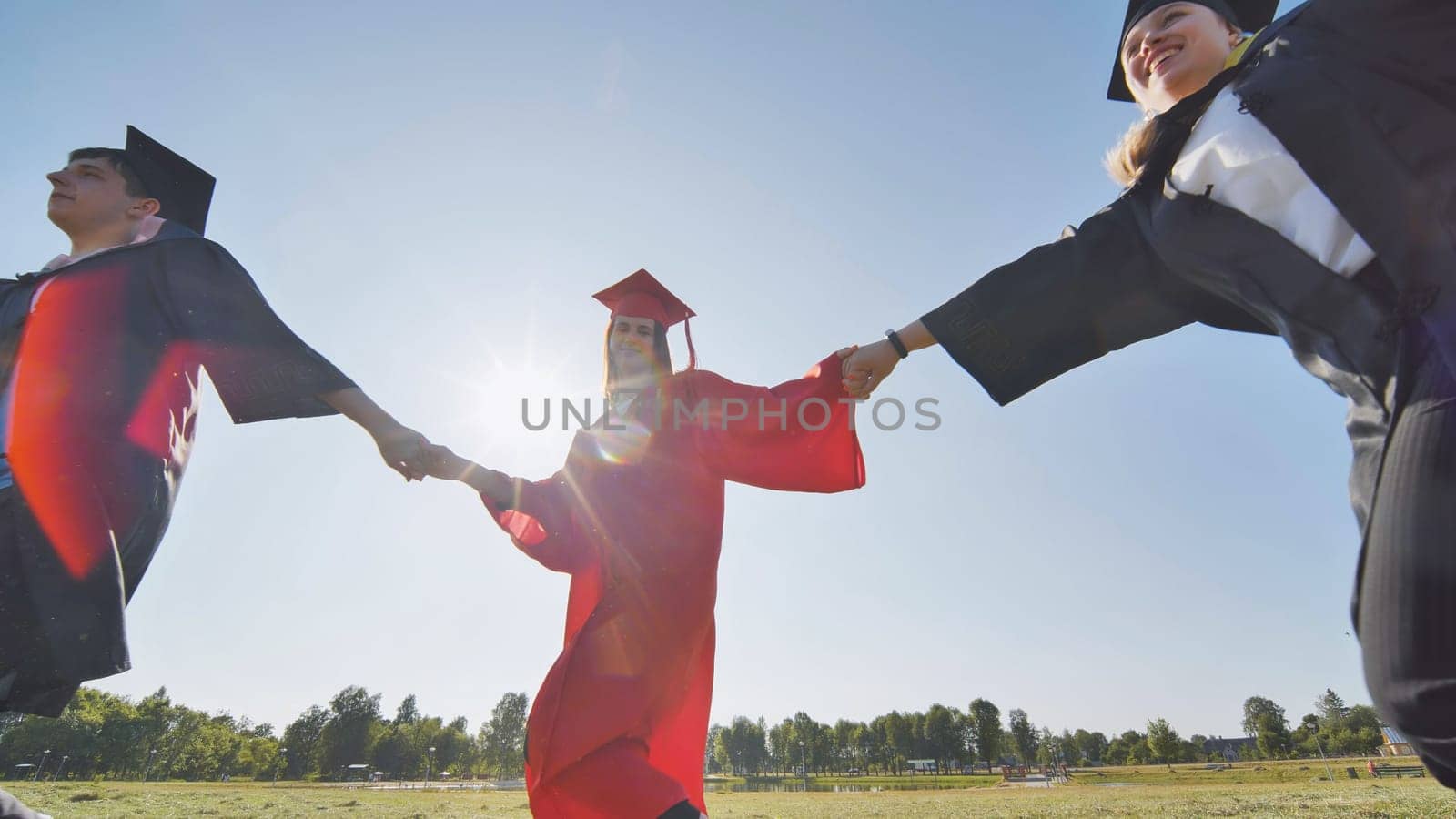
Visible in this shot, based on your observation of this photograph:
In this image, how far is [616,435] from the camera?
3.92 metres

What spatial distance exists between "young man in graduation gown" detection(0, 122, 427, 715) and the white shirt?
3686 millimetres

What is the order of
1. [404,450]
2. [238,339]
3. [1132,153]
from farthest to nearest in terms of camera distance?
[404,450] < [238,339] < [1132,153]

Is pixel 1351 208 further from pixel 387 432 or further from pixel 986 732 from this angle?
pixel 986 732

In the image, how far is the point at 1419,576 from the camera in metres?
1.32

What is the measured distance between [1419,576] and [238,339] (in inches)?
163

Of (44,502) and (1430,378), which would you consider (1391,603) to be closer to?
(1430,378)

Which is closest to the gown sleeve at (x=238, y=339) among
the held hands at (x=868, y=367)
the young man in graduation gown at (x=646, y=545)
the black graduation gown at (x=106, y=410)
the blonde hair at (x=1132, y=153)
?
the black graduation gown at (x=106, y=410)

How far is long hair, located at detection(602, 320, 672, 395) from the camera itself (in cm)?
460

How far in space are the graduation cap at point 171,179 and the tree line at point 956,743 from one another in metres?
122

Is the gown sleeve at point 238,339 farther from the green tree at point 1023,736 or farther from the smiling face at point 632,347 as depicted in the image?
the green tree at point 1023,736

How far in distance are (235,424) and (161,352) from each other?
17.7 inches

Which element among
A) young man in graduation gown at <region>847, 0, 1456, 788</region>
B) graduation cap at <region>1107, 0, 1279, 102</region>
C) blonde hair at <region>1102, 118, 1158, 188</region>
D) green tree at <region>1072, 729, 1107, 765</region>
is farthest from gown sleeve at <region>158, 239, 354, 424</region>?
green tree at <region>1072, 729, 1107, 765</region>

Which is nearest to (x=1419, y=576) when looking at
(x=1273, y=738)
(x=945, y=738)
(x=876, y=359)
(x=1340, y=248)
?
(x=1340, y=248)

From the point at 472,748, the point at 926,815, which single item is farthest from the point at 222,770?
the point at 926,815
